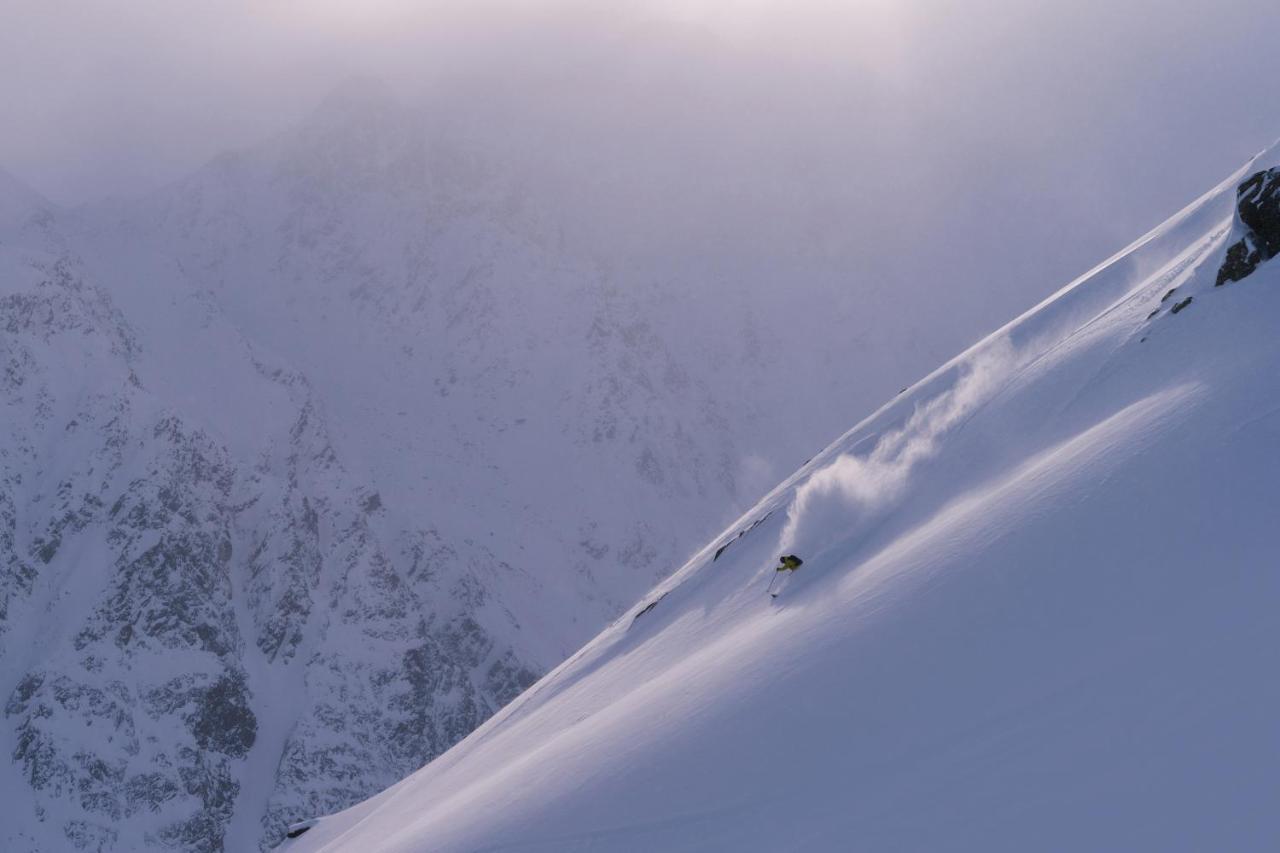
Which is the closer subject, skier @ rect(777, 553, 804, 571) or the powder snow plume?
skier @ rect(777, 553, 804, 571)

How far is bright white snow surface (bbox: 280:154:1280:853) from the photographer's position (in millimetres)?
5055

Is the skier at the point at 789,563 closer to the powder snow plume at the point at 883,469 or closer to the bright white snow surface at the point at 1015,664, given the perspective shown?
the bright white snow surface at the point at 1015,664

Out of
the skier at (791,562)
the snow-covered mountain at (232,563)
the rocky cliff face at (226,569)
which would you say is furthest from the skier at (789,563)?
the rocky cliff face at (226,569)

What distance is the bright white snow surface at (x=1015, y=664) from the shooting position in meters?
5.05

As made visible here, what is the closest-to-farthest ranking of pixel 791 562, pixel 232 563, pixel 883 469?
pixel 791 562 < pixel 883 469 < pixel 232 563

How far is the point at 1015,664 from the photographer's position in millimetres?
6414

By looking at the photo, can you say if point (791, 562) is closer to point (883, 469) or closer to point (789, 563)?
point (789, 563)

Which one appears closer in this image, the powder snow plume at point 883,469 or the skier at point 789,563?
the skier at point 789,563

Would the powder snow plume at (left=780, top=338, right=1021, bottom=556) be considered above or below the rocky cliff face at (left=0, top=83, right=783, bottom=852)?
below

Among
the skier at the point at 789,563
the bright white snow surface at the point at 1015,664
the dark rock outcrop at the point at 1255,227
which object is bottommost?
the bright white snow surface at the point at 1015,664

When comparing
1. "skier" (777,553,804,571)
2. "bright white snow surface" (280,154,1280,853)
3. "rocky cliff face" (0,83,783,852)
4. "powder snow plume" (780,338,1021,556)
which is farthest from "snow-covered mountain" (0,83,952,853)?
"bright white snow surface" (280,154,1280,853)

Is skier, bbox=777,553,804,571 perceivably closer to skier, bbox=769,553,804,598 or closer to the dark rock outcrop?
skier, bbox=769,553,804,598

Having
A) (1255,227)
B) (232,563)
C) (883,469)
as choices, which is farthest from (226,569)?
(1255,227)

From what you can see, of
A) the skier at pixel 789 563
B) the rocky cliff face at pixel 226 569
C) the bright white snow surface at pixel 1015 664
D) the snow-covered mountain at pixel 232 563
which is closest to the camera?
the bright white snow surface at pixel 1015 664
